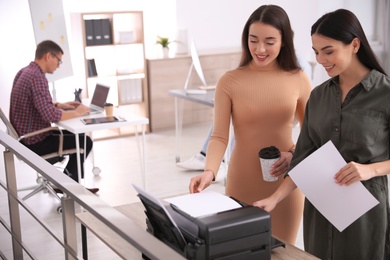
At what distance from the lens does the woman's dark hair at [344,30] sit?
6.04ft

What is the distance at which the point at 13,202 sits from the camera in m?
2.69

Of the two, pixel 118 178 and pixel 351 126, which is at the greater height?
pixel 351 126

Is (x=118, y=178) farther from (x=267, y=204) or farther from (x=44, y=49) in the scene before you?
(x=267, y=204)

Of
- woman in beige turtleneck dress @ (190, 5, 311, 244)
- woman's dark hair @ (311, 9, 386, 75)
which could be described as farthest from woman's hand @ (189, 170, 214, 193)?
woman's dark hair @ (311, 9, 386, 75)

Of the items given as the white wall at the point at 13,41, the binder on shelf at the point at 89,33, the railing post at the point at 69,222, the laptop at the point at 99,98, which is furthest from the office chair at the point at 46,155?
the railing post at the point at 69,222

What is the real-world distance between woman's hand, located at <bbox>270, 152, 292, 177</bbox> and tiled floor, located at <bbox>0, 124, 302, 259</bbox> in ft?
6.24

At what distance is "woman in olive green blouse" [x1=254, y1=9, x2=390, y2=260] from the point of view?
6.07ft

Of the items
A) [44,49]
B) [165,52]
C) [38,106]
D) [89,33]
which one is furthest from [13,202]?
[165,52]

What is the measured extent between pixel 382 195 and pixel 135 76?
5.53 metres

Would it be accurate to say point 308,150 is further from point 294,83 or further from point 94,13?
point 94,13

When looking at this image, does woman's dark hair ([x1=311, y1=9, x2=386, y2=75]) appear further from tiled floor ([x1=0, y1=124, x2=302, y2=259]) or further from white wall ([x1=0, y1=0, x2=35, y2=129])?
white wall ([x1=0, y1=0, x2=35, y2=129])

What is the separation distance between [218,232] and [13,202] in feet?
4.77

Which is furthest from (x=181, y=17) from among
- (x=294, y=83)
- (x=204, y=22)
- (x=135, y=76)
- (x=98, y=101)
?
(x=294, y=83)

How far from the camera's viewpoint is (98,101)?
5156 millimetres
